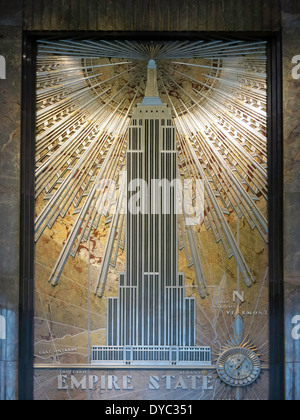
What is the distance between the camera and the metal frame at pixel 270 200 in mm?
4527

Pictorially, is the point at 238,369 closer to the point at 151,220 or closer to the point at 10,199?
the point at 151,220

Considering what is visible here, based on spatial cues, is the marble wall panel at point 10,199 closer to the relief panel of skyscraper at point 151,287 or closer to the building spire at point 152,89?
the relief panel of skyscraper at point 151,287

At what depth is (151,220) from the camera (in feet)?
15.3

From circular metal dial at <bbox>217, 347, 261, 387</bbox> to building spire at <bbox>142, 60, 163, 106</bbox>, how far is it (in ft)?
6.91

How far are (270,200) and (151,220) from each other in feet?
3.16

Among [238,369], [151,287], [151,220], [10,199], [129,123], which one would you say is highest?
[129,123]

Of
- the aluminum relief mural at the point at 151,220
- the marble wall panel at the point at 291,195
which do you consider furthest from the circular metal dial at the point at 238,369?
the marble wall panel at the point at 291,195

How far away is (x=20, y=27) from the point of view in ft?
15.1

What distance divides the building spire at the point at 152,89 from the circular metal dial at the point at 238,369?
211cm

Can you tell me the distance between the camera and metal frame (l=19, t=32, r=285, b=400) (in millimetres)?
4527

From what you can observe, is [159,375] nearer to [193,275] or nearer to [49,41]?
[193,275]

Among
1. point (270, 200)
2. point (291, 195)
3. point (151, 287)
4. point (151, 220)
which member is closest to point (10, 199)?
point (151, 220)

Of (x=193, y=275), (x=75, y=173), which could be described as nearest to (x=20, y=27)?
(x=75, y=173)
